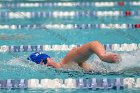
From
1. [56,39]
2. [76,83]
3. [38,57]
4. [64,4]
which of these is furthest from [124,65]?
[64,4]

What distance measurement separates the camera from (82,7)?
404 inches

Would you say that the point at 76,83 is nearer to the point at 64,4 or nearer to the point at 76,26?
the point at 76,26

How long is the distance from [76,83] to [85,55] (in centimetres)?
35

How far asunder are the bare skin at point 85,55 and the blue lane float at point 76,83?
10.2 inches

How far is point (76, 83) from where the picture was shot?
3.86 meters

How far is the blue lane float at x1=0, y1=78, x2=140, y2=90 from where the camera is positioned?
12.5 feet

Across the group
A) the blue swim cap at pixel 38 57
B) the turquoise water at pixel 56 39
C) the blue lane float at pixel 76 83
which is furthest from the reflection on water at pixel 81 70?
the blue lane float at pixel 76 83

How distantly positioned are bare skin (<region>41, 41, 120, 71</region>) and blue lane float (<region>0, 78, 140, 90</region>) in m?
0.26

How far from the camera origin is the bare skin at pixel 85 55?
3715 mm

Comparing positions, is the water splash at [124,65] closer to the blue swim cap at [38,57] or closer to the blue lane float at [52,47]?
the blue swim cap at [38,57]

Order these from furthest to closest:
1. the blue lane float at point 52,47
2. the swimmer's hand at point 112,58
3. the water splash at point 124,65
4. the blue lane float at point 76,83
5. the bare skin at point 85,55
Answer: the blue lane float at point 52,47 < the water splash at point 124,65 < the blue lane float at point 76,83 < the bare skin at point 85,55 < the swimmer's hand at point 112,58

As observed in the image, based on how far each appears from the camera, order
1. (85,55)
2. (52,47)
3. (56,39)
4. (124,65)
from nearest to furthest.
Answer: (85,55) < (124,65) < (52,47) < (56,39)

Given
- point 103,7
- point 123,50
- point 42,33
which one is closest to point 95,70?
point 123,50

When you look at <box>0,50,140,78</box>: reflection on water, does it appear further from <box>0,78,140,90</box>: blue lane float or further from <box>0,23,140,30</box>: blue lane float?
<box>0,23,140,30</box>: blue lane float
